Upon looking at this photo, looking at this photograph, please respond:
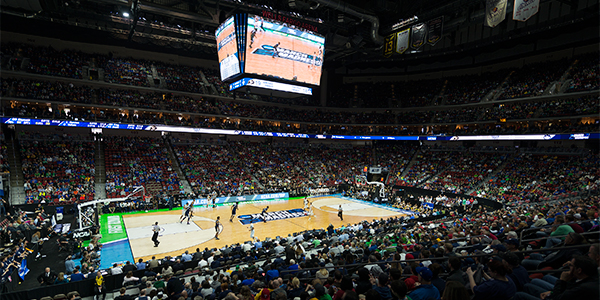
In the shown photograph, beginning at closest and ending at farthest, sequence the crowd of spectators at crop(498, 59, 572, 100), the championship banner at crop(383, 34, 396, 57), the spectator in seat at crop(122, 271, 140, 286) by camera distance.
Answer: the spectator in seat at crop(122, 271, 140, 286)
the championship banner at crop(383, 34, 396, 57)
the crowd of spectators at crop(498, 59, 572, 100)

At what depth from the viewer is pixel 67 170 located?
26953mm

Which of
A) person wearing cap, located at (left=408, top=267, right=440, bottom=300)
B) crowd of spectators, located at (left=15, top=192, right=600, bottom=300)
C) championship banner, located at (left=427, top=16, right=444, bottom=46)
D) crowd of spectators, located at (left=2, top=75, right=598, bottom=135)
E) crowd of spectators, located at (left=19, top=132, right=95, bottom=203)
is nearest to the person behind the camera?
crowd of spectators, located at (left=15, top=192, right=600, bottom=300)

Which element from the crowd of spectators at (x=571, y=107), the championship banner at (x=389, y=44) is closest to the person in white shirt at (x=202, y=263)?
the championship banner at (x=389, y=44)

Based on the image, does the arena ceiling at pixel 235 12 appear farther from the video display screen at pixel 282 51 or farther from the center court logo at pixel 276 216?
the center court logo at pixel 276 216

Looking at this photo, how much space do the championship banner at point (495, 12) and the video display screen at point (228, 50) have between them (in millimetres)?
17052

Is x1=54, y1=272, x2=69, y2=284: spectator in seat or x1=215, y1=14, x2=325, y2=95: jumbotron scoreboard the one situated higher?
x1=215, y1=14, x2=325, y2=95: jumbotron scoreboard

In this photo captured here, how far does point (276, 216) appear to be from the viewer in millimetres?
25125

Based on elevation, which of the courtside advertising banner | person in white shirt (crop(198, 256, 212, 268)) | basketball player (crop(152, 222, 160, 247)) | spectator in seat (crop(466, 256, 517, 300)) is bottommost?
the courtside advertising banner

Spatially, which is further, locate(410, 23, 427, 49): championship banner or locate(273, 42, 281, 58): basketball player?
locate(410, 23, 427, 49): championship banner

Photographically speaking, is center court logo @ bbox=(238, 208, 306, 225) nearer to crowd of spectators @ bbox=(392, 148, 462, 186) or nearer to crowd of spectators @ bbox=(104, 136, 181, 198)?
Result: crowd of spectators @ bbox=(104, 136, 181, 198)

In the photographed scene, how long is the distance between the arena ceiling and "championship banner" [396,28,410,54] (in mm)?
3101

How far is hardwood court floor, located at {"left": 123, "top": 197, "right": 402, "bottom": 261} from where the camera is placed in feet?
57.3

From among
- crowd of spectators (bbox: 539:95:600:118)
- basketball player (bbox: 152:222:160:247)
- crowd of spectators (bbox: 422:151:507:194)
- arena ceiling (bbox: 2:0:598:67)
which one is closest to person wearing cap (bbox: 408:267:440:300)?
basketball player (bbox: 152:222:160:247)

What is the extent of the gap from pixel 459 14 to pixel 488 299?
31.5 metres
